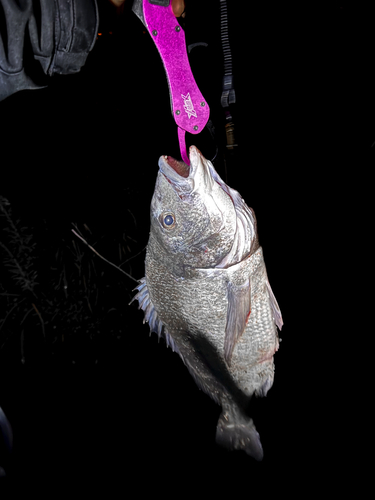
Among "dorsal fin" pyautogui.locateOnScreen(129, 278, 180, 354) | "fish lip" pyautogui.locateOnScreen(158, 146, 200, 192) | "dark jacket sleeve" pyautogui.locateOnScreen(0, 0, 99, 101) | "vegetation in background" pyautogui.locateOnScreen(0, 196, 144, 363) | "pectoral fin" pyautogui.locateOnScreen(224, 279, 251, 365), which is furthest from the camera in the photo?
→ "vegetation in background" pyautogui.locateOnScreen(0, 196, 144, 363)

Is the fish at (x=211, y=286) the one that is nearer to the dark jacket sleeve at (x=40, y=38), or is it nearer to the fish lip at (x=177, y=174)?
the fish lip at (x=177, y=174)

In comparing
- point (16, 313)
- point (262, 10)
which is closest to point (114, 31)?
point (262, 10)

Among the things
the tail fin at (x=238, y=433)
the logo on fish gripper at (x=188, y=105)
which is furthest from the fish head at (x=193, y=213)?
the tail fin at (x=238, y=433)

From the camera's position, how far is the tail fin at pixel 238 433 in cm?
113

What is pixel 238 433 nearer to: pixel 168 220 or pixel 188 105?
pixel 168 220

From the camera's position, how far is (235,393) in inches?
42.7

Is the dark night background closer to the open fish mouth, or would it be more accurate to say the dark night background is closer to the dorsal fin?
the open fish mouth

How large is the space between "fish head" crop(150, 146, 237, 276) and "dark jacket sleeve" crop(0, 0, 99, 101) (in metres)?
0.30

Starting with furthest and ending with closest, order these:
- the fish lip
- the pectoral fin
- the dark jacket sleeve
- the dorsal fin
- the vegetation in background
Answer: the vegetation in background, the dorsal fin, the pectoral fin, the fish lip, the dark jacket sleeve

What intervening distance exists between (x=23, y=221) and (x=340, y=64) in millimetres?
1367

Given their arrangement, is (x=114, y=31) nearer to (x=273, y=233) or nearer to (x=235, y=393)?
(x=273, y=233)

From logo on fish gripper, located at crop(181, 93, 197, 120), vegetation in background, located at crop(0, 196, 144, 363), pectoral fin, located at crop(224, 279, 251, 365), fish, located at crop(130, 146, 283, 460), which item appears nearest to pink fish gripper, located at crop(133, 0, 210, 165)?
logo on fish gripper, located at crop(181, 93, 197, 120)

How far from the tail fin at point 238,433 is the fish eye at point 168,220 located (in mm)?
647

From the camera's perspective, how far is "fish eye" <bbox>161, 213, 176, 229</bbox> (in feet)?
→ 2.85
